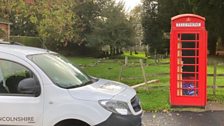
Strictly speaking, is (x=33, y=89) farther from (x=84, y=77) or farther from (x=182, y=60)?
(x=182, y=60)

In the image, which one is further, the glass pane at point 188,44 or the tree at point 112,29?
the tree at point 112,29

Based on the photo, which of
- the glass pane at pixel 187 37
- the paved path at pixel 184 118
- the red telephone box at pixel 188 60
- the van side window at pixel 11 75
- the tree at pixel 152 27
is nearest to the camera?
the van side window at pixel 11 75

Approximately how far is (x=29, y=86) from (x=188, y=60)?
6448mm

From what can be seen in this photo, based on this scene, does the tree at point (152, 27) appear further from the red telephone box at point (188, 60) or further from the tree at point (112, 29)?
the red telephone box at point (188, 60)

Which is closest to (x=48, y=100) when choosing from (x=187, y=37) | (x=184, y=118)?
(x=184, y=118)

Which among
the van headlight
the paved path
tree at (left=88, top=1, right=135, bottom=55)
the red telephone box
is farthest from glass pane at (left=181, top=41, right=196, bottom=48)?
tree at (left=88, top=1, right=135, bottom=55)

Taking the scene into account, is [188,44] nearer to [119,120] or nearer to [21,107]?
[119,120]

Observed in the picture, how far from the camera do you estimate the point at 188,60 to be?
1202cm

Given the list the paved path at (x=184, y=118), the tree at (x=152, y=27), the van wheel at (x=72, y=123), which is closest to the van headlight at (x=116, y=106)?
the van wheel at (x=72, y=123)

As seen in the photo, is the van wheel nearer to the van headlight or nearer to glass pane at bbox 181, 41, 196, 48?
the van headlight

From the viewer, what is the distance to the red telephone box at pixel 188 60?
1156 centimetres

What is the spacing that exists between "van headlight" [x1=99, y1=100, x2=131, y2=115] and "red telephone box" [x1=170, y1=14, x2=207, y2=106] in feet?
18.1

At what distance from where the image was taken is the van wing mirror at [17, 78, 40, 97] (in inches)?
254

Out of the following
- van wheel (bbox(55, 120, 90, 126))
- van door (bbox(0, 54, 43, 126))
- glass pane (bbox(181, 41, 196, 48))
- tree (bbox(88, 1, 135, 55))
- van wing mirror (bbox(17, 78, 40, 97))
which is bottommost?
van wheel (bbox(55, 120, 90, 126))
